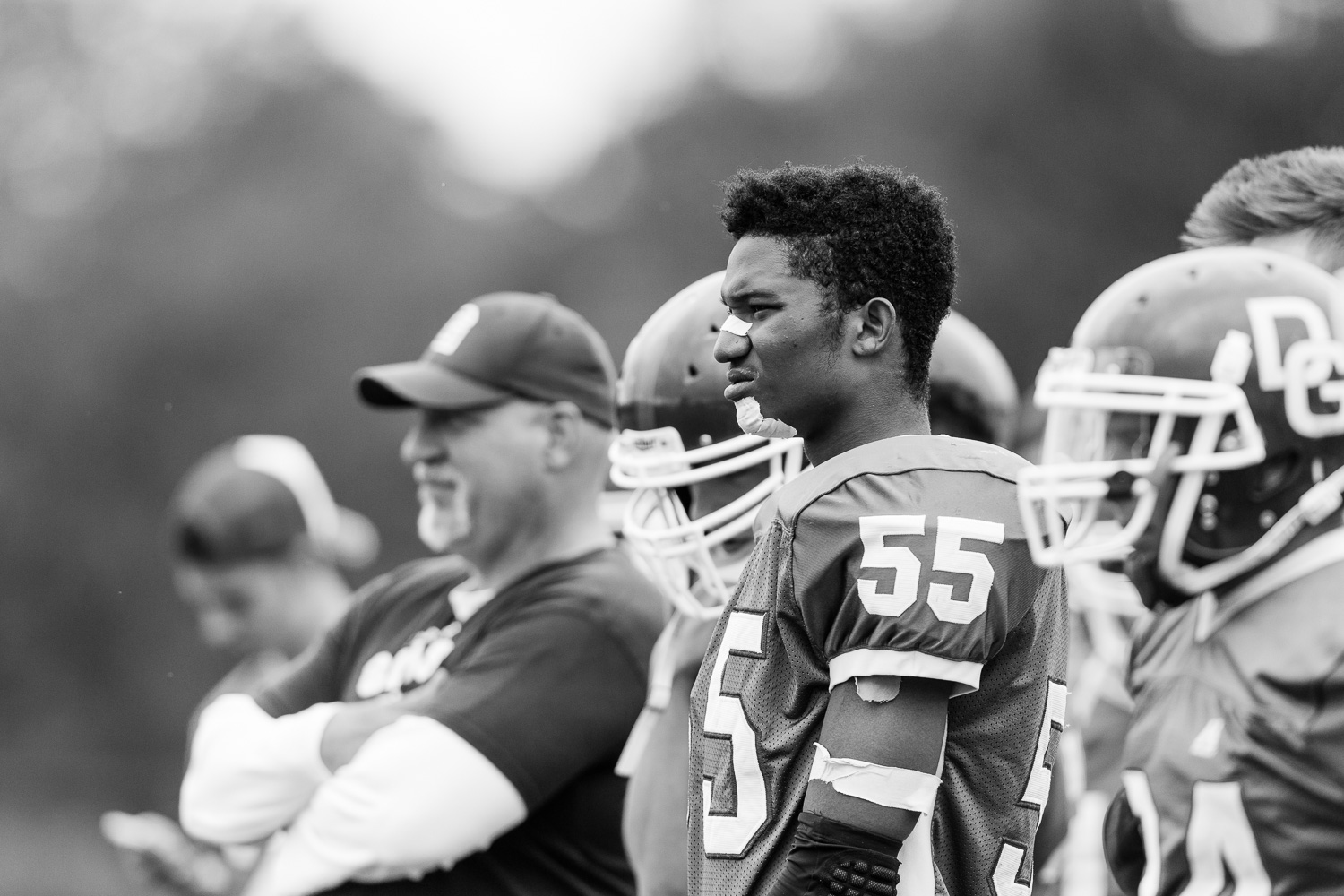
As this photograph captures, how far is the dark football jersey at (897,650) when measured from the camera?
2.07 metres

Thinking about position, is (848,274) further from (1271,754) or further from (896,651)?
(1271,754)

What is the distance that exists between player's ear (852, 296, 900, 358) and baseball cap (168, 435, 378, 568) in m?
3.65

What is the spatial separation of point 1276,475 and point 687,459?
1013 mm

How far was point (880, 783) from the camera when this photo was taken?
2041mm

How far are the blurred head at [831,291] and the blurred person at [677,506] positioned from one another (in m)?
0.60

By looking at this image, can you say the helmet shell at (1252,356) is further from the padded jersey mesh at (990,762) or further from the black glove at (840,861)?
the black glove at (840,861)

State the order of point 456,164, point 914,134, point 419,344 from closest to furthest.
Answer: point 914,134 < point 419,344 < point 456,164

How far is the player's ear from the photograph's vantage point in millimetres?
2322

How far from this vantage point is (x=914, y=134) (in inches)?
589

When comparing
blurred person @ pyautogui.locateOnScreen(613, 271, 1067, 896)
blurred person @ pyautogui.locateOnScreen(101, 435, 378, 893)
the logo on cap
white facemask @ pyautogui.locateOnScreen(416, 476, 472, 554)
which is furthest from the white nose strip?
Result: blurred person @ pyautogui.locateOnScreen(101, 435, 378, 893)

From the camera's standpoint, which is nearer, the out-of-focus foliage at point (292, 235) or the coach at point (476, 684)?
the coach at point (476, 684)

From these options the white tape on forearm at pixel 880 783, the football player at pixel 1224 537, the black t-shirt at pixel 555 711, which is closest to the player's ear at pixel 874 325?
the football player at pixel 1224 537

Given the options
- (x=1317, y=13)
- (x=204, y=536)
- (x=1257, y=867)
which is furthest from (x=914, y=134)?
(x=1257, y=867)

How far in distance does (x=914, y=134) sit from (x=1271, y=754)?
13.0 meters
